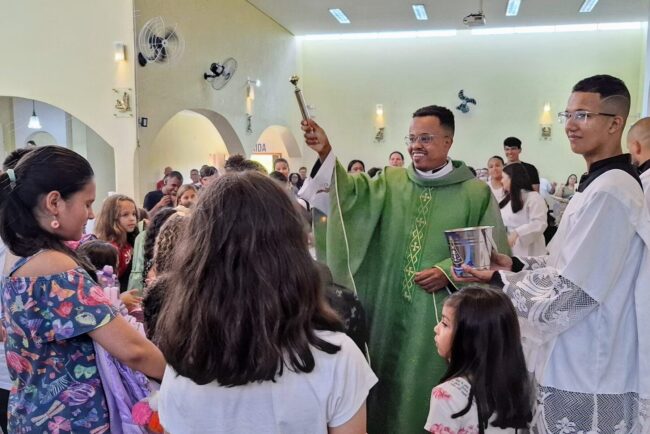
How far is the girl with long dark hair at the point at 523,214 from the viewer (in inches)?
192

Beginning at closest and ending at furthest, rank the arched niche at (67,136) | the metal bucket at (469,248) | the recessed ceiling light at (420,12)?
the metal bucket at (469,248), the arched niche at (67,136), the recessed ceiling light at (420,12)

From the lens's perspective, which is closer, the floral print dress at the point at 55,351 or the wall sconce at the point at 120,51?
the floral print dress at the point at 55,351

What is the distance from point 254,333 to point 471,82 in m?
11.8

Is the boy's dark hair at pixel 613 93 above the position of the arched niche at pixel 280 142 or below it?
above

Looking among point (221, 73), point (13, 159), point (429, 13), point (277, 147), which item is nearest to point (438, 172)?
point (13, 159)

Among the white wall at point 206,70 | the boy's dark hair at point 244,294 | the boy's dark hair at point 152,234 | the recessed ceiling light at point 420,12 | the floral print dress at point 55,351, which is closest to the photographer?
the boy's dark hair at point 244,294

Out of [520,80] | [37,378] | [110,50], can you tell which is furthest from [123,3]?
[520,80]

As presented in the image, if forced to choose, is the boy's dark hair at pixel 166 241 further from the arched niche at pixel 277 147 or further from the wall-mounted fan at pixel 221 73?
the arched niche at pixel 277 147

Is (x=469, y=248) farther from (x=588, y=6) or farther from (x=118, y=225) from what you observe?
(x=588, y=6)

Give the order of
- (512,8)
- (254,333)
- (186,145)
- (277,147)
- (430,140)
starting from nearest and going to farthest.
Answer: (254,333), (430,140), (512,8), (186,145), (277,147)

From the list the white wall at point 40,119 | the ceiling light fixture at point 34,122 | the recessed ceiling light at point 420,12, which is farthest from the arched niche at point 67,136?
the recessed ceiling light at point 420,12

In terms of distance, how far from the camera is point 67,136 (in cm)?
1023

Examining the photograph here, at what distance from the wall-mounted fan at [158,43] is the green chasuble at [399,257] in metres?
4.95

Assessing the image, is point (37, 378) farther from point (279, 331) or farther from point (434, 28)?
point (434, 28)
